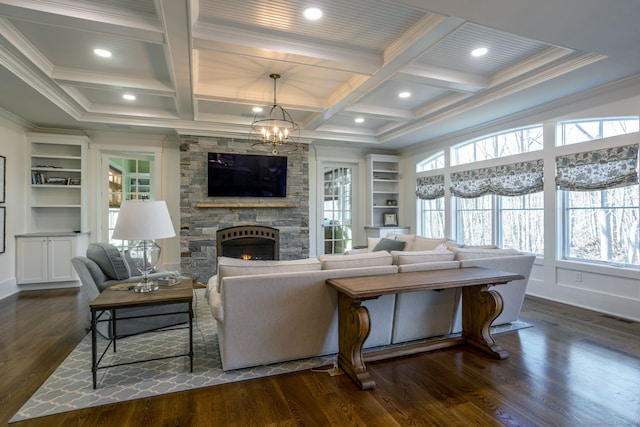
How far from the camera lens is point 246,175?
20.2ft

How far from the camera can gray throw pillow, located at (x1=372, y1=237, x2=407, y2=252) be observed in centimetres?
482

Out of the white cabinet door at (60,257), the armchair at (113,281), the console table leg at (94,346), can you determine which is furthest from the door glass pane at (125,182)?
the console table leg at (94,346)

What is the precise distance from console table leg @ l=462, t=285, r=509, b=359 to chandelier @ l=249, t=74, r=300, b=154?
2.89 m

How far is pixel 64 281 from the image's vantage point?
530cm

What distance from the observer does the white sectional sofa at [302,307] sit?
249cm

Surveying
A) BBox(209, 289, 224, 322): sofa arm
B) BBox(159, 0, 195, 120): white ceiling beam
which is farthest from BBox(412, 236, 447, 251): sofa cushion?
BBox(159, 0, 195, 120): white ceiling beam

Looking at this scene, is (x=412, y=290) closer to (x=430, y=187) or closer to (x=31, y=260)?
(x=430, y=187)

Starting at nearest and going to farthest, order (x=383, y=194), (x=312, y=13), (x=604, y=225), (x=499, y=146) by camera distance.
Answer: (x=312, y=13)
(x=604, y=225)
(x=499, y=146)
(x=383, y=194)

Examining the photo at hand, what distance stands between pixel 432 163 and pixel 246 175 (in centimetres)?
382

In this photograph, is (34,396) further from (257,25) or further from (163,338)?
(257,25)

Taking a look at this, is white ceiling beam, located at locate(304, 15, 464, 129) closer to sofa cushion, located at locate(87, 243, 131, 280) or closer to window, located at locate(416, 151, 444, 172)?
window, located at locate(416, 151, 444, 172)

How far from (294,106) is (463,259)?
10.3 feet

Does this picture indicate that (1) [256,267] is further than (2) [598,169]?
No

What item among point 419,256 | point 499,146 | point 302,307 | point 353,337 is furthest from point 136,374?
point 499,146
